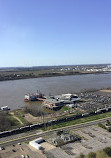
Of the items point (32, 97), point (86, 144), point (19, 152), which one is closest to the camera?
point (19, 152)

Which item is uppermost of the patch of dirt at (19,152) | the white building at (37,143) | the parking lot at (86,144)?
the white building at (37,143)

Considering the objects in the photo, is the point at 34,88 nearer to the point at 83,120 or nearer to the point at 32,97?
the point at 32,97

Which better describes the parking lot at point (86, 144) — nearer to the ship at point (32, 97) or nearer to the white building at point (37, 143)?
the white building at point (37, 143)

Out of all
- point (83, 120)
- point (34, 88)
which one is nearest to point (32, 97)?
point (34, 88)

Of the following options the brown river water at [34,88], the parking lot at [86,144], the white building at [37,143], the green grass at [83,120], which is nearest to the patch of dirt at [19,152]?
the white building at [37,143]

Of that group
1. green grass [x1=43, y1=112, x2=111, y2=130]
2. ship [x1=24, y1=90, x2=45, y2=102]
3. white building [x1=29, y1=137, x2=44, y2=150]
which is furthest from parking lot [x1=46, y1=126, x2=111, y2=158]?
ship [x1=24, y1=90, x2=45, y2=102]

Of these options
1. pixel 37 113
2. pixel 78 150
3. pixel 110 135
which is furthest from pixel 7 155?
pixel 37 113

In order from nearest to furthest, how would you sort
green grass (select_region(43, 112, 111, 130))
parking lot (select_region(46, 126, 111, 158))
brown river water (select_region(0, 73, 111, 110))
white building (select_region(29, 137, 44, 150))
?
parking lot (select_region(46, 126, 111, 158)) → white building (select_region(29, 137, 44, 150)) → green grass (select_region(43, 112, 111, 130)) → brown river water (select_region(0, 73, 111, 110))

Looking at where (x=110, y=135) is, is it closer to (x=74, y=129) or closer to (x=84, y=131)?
(x=84, y=131)

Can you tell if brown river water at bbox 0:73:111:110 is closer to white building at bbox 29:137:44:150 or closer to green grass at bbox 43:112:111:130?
green grass at bbox 43:112:111:130

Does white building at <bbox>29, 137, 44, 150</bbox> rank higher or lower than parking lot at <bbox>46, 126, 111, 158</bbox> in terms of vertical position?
higher

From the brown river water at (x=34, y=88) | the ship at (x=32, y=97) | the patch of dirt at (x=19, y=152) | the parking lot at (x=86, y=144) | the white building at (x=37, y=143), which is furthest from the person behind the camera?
the ship at (x=32, y=97)
